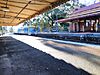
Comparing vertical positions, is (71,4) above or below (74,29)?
above

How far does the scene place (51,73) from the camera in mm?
6820

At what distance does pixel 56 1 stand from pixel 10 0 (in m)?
3.63

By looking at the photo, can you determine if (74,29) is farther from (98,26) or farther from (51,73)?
(51,73)

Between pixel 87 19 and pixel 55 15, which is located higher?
pixel 55 15

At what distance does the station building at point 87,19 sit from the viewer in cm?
2793

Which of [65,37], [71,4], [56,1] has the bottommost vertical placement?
[65,37]

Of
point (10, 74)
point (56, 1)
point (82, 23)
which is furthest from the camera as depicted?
point (82, 23)

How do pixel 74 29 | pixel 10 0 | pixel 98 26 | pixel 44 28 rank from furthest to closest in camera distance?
pixel 44 28, pixel 74 29, pixel 98 26, pixel 10 0

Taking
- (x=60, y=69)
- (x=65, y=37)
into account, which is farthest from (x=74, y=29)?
(x=60, y=69)

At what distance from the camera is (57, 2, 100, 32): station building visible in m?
27.9

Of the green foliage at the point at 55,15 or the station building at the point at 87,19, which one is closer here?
the station building at the point at 87,19

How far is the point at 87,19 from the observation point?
3178cm

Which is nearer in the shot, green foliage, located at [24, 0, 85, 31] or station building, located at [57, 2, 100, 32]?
station building, located at [57, 2, 100, 32]

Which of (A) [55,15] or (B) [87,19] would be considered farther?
(A) [55,15]
